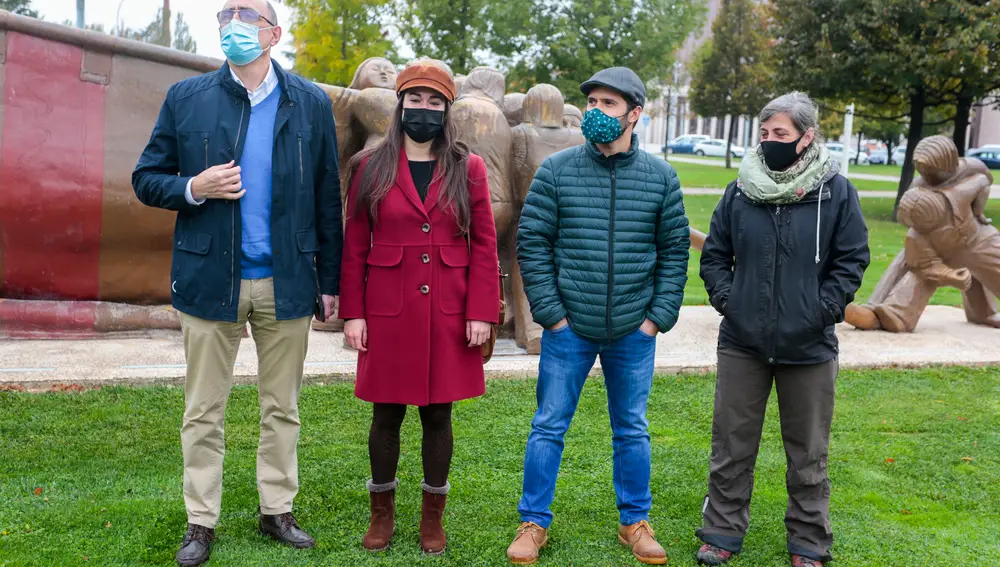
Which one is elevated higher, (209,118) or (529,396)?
(209,118)

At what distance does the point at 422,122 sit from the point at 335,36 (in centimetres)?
1336

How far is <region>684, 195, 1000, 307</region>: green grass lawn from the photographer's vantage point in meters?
11.1

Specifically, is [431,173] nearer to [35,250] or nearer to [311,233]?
[311,233]

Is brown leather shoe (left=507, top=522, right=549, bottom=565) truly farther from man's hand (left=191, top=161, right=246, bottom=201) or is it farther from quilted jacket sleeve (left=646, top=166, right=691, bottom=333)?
man's hand (left=191, top=161, right=246, bottom=201)

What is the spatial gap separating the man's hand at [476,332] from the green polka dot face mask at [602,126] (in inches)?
32.4

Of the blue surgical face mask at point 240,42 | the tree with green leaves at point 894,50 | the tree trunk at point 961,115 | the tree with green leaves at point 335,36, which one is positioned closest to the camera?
the blue surgical face mask at point 240,42

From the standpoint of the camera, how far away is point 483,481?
15.2 feet

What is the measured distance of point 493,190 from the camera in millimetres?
6961

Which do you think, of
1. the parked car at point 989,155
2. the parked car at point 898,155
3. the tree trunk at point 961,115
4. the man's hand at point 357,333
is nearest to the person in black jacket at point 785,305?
the man's hand at point 357,333

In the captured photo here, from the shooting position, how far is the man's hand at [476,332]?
3609 millimetres

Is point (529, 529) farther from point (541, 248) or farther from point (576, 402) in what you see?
point (541, 248)

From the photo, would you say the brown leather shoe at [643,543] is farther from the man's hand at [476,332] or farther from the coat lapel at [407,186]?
the coat lapel at [407,186]

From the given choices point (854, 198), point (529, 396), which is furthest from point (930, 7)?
point (854, 198)

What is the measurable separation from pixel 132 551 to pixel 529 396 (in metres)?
2.95
